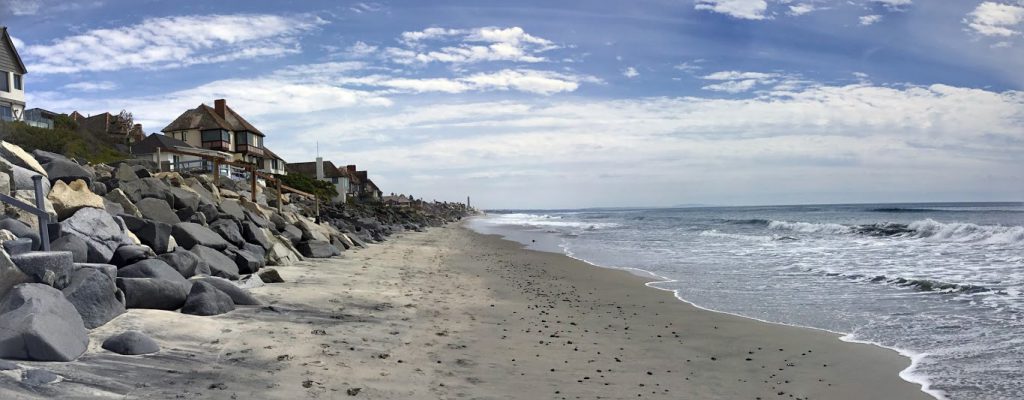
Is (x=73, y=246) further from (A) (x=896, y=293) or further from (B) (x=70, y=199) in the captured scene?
(A) (x=896, y=293)

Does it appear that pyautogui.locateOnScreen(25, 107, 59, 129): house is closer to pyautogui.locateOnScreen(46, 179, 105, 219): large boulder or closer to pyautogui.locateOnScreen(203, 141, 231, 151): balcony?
pyautogui.locateOnScreen(203, 141, 231, 151): balcony

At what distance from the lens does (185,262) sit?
987cm

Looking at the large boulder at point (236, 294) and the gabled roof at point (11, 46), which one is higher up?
the gabled roof at point (11, 46)

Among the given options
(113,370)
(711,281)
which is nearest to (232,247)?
(113,370)

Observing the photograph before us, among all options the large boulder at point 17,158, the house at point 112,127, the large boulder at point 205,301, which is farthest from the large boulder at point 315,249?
the house at point 112,127

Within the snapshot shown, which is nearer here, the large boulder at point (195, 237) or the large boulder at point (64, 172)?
the large boulder at point (195, 237)

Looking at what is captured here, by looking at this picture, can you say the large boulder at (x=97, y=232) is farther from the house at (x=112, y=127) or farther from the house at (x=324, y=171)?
the house at (x=324, y=171)

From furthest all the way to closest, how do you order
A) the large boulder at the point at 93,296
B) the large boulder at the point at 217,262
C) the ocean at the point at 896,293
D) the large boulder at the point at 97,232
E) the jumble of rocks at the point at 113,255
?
the large boulder at the point at 217,262 < the large boulder at the point at 97,232 < the ocean at the point at 896,293 < the large boulder at the point at 93,296 < the jumble of rocks at the point at 113,255

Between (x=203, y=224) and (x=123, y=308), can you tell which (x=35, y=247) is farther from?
(x=203, y=224)

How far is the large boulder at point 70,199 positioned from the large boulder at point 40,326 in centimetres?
463

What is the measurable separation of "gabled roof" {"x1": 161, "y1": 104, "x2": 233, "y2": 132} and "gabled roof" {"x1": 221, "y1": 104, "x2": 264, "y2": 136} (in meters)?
0.73

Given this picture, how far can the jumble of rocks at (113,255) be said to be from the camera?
569cm

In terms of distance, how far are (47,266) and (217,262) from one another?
189 inches

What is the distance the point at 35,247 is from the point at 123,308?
1.71 meters
